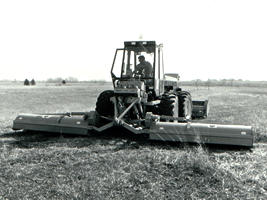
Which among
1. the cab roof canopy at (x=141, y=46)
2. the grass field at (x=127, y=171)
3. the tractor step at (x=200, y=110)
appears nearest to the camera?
the grass field at (x=127, y=171)

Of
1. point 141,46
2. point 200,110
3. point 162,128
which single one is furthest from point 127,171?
point 200,110

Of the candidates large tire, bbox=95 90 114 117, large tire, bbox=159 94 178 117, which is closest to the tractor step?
large tire, bbox=159 94 178 117

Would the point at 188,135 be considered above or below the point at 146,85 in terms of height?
below

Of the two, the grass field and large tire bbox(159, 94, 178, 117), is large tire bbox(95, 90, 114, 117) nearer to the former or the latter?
large tire bbox(159, 94, 178, 117)

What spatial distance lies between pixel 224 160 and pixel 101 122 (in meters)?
3.95

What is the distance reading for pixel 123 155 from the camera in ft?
21.3

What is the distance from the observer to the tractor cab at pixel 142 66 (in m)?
8.94

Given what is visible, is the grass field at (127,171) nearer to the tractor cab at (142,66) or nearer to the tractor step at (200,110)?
the tractor cab at (142,66)

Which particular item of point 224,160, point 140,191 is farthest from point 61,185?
point 224,160

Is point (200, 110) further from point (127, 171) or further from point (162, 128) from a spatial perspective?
point (127, 171)

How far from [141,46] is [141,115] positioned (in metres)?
2.04

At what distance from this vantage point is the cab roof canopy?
903 cm

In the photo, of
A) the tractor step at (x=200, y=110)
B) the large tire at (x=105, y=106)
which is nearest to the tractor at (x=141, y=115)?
the large tire at (x=105, y=106)

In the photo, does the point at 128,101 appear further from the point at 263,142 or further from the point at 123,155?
the point at 263,142
